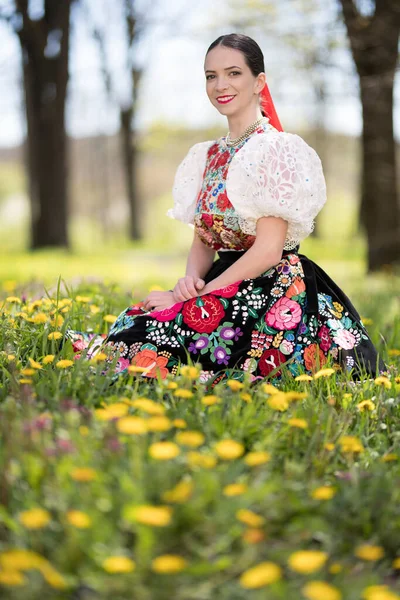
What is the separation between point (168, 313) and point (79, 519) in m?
1.43

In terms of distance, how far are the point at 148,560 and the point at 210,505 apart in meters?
0.19

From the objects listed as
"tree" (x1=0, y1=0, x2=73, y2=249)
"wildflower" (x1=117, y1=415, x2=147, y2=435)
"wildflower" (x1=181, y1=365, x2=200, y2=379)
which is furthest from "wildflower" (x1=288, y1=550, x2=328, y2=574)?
"tree" (x1=0, y1=0, x2=73, y2=249)

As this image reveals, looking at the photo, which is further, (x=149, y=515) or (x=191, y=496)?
(x=191, y=496)

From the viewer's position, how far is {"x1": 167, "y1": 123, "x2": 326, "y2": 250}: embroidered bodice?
251 centimetres

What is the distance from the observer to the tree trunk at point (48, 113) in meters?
10.5

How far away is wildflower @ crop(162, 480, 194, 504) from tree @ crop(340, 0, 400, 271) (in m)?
5.88

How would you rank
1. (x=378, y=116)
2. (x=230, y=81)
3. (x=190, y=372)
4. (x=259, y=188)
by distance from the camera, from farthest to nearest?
(x=378, y=116) < (x=230, y=81) < (x=259, y=188) < (x=190, y=372)

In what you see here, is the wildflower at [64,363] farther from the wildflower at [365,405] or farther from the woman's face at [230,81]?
the woman's face at [230,81]

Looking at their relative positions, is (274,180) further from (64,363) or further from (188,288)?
(64,363)

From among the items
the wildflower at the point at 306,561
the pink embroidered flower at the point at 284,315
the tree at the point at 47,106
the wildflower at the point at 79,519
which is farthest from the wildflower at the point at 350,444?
the tree at the point at 47,106

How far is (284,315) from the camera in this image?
260cm

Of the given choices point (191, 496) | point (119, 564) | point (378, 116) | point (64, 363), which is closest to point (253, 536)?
point (191, 496)

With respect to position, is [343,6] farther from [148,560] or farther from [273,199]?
[148,560]

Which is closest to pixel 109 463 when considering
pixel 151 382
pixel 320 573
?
pixel 320 573
